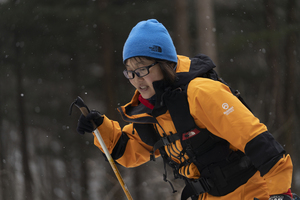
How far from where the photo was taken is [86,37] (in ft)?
20.4

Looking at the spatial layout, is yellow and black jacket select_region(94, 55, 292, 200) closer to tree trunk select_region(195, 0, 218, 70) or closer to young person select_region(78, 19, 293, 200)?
young person select_region(78, 19, 293, 200)

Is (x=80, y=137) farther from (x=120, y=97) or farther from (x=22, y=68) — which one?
(x=22, y=68)

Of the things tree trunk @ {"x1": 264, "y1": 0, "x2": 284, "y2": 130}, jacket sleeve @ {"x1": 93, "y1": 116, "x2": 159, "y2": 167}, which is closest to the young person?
jacket sleeve @ {"x1": 93, "y1": 116, "x2": 159, "y2": 167}

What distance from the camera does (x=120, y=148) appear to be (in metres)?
2.47

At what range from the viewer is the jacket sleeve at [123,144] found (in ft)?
7.97

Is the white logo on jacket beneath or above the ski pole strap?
above

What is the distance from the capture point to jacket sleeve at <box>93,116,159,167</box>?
95.7 inches

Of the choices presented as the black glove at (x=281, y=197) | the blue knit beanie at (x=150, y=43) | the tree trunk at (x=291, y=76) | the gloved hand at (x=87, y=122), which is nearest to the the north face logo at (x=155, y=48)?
the blue knit beanie at (x=150, y=43)

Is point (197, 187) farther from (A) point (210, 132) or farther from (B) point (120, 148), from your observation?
(B) point (120, 148)

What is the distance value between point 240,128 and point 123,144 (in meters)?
1.19

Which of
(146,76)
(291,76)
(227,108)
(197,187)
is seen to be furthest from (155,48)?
(291,76)

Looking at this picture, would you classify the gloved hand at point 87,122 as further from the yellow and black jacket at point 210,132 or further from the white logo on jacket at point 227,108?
the white logo on jacket at point 227,108

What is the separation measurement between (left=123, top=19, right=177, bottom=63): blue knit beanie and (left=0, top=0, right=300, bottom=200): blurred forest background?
3940 mm

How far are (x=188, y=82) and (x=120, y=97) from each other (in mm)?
4434
